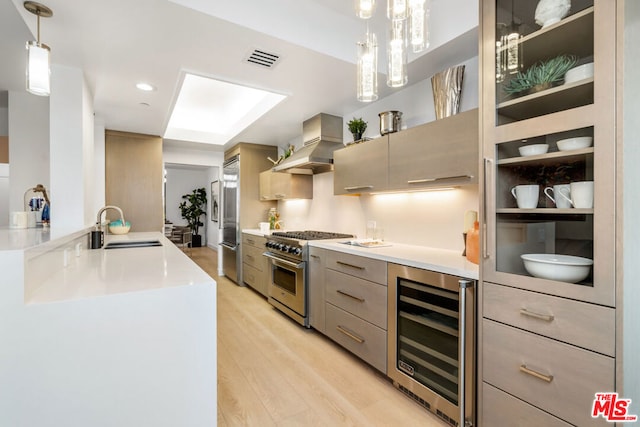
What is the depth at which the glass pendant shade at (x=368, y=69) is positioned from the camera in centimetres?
156

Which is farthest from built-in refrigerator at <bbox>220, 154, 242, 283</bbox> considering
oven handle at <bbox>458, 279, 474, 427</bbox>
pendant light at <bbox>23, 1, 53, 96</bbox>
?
oven handle at <bbox>458, 279, 474, 427</bbox>

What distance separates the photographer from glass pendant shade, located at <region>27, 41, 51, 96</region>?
5.01 feet

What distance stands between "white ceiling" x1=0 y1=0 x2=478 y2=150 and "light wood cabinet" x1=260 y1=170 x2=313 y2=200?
1342 mm

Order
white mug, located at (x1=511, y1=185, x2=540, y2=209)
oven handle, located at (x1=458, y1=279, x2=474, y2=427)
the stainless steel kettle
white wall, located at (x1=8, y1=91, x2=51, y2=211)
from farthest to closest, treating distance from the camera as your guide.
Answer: white wall, located at (x1=8, y1=91, x2=51, y2=211) < the stainless steel kettle < oven handle, located at (x1=458, y1=279, x2=474, y2=427) < white mug, located at (x1=511, y1=185, x2=540, y2=209)

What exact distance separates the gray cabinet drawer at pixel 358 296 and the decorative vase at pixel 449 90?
1349 mm

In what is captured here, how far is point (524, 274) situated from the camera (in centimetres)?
142

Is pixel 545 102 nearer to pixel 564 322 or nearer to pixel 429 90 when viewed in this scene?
pixel 564 322

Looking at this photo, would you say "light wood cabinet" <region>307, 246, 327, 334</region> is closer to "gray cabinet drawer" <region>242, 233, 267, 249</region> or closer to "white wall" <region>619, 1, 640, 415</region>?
"gray cabinet drawer" <region>242, 233, 267, 249</region>

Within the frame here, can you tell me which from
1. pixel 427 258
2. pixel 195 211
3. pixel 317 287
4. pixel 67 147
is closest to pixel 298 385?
pixel 317 287

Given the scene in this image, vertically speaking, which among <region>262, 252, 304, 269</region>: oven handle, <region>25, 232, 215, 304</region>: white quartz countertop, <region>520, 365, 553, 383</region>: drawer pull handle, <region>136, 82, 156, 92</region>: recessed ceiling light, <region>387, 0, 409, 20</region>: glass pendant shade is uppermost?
<region>136, 82, 156, 92</region>: recessed ceiling light

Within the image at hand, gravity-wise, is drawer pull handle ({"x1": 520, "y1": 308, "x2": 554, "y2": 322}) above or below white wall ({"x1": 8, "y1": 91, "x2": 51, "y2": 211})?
below

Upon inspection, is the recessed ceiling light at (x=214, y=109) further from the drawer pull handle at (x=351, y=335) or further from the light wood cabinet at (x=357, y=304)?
the drawer pull handle at (x=351, y=335)

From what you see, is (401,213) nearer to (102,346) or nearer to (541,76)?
(541,76)

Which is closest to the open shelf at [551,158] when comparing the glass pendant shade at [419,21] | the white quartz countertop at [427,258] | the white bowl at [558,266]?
the white bowl at [558,266]
